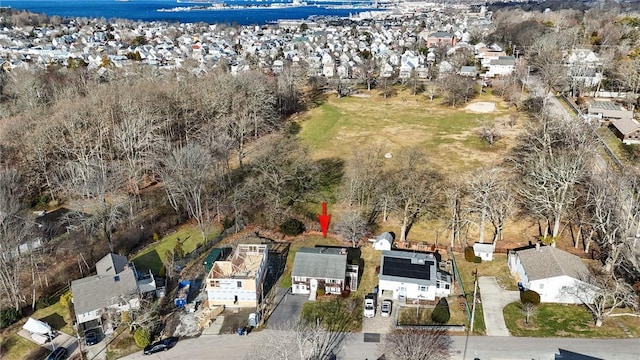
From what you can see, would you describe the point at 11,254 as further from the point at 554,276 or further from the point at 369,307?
the point at 554,276

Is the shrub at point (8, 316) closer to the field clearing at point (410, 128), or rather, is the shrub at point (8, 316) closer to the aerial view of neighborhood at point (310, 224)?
the aerial view of neighborhood at point (310, 224)

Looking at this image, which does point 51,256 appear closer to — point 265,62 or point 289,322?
point 289,322

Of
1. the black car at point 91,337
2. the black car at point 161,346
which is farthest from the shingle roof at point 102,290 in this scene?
the black car at point 161,346

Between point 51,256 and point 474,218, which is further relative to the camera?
point 474,218

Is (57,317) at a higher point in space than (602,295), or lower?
lower

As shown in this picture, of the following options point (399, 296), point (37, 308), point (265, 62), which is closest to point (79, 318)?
point (37, 308)

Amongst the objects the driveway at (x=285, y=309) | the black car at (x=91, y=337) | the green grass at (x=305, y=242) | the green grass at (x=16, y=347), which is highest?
the green grass at (x=305, y=242)

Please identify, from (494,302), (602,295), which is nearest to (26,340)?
(494,302)
